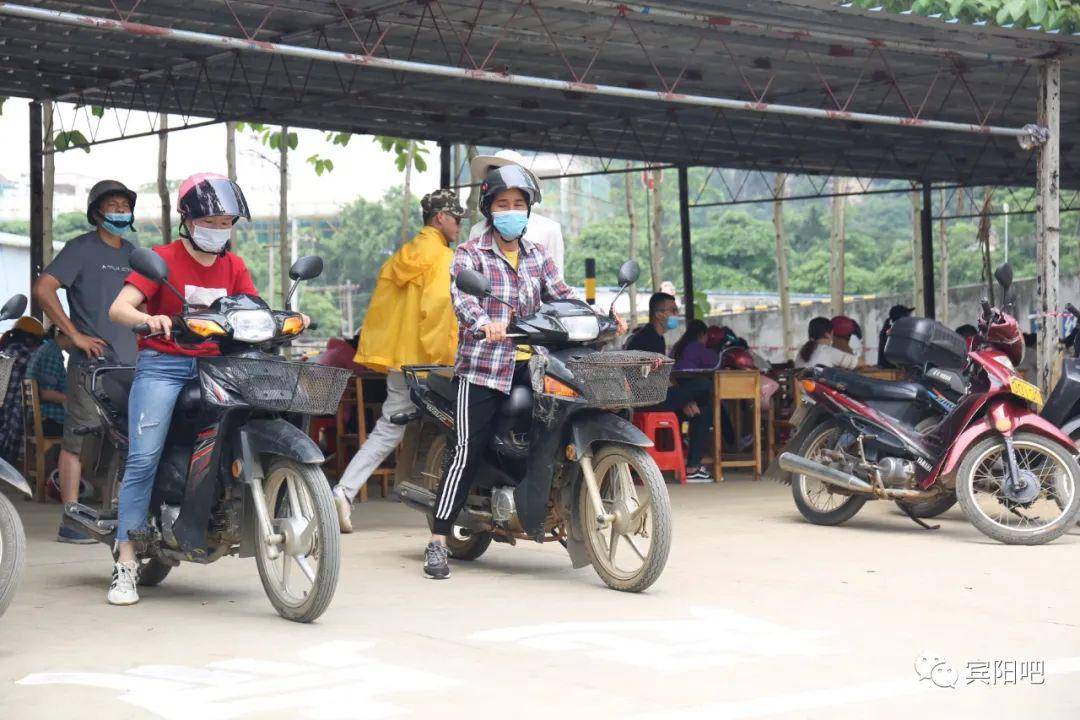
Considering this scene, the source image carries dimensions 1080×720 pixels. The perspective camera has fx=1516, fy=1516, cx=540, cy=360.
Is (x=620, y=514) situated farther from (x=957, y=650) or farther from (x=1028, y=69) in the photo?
(x=1028, y=69)

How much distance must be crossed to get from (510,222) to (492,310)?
0.40m

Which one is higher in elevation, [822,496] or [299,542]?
[299,542]

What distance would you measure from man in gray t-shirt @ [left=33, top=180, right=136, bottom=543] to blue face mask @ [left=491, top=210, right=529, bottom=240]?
218cm

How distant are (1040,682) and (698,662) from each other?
1.07 meters

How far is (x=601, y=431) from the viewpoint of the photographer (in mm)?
6305

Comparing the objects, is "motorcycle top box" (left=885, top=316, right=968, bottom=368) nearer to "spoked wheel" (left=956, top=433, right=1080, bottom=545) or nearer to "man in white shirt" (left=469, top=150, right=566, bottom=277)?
"spoked wheel" (left=956, top=433, right=1080, bottom=545)

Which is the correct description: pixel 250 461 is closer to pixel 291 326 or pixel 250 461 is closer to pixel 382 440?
pixel 291 326

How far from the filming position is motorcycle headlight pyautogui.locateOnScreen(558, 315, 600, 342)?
20.8 ft

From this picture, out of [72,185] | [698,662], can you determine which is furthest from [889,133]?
[72,185]

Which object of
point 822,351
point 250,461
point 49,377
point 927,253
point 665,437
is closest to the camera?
point 250,461

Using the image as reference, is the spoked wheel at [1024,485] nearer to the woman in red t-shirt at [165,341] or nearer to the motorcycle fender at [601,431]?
the motorcycle fender at [601,431]

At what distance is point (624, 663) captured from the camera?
16.3 feet

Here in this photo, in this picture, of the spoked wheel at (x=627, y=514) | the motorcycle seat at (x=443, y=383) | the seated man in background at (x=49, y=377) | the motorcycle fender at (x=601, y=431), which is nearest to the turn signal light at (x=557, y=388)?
the motorcycle fender at (x=601, y=431)

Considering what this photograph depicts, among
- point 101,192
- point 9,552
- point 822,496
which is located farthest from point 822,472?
point 9,552
